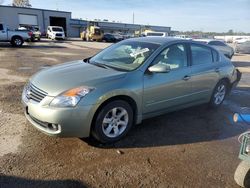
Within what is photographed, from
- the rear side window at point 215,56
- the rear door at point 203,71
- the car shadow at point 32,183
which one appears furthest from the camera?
the rear side window at point 215,56

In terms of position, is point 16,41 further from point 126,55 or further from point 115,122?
point 115,122

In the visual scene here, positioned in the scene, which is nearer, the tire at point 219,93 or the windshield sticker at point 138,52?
the windshield sticker at point 138,52

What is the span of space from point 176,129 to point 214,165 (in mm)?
1169

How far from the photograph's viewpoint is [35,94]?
11.9ft

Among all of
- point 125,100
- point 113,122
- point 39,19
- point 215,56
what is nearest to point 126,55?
point 125,100

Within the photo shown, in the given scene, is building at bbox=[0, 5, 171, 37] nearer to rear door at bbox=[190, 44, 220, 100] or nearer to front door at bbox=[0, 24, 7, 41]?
front door at bbox=[0, 24, 7, 41]

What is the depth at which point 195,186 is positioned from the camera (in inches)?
118

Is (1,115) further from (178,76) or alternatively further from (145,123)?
(178,76)

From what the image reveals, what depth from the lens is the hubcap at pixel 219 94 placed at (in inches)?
221

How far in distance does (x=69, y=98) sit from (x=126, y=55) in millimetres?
1665

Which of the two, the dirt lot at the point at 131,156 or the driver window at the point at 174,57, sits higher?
A: the driver window at the point at 174,57

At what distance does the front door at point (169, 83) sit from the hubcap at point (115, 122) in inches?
16.2

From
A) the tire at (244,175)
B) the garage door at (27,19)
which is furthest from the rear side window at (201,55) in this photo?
the garage door at (27,19)

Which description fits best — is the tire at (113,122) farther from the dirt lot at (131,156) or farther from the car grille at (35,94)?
the car grille at (35,94)
